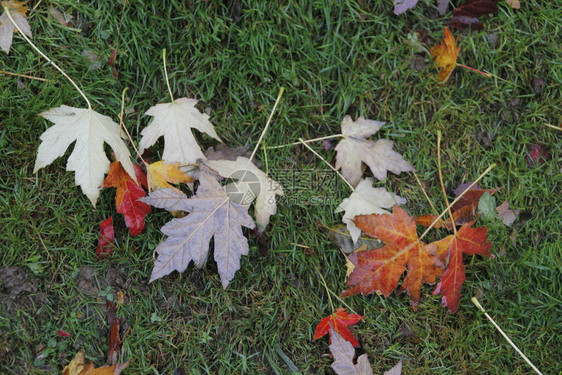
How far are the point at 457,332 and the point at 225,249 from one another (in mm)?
1198

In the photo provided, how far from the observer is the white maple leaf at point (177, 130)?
80.6 inches

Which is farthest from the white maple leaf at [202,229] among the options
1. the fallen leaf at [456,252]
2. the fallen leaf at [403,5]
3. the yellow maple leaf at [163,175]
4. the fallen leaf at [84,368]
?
the fallen leaf at [403,5]

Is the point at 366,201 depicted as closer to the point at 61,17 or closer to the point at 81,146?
the point at 81,146

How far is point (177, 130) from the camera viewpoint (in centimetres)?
205

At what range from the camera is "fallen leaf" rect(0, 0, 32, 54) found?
6.90ft

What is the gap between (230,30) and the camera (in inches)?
88.2

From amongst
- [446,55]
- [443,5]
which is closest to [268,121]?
[446,55]

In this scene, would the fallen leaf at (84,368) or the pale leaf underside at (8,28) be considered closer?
the fallen leaf at (84,368)

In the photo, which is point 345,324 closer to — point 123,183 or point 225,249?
point 225,249

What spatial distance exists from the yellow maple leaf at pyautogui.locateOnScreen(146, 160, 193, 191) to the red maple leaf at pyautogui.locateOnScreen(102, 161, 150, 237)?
51mm

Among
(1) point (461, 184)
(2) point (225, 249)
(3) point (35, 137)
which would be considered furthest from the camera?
(1) point (461, 184)

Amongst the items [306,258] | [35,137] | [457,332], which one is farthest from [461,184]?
[35,137]

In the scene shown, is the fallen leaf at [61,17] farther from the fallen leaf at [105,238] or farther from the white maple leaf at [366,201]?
the white maple leaf at [366,201]

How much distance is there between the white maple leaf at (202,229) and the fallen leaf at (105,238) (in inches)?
12.0
